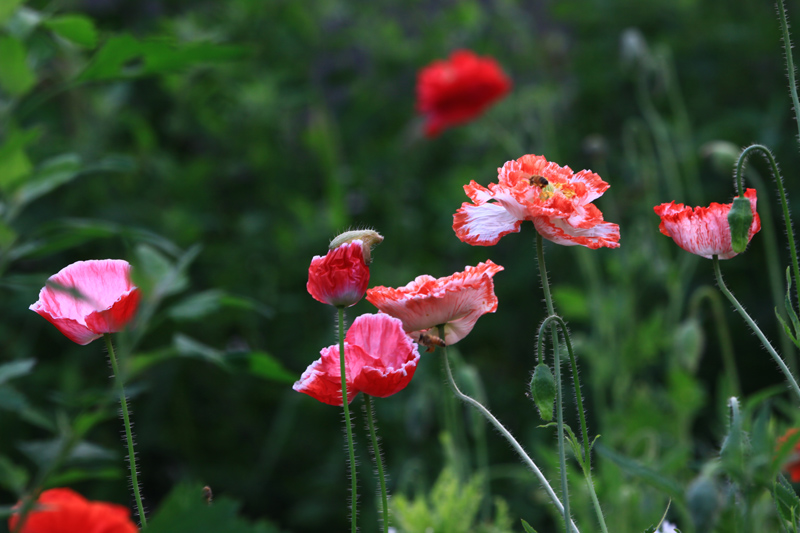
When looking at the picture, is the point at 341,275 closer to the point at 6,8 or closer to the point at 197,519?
the point at 197,519

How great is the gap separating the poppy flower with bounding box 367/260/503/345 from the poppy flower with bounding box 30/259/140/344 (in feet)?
0.55

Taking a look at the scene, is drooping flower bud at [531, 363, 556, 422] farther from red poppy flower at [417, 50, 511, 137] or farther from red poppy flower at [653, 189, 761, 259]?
red poppy flower at [417, 50, 511, 137]

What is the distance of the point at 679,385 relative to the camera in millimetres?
1346

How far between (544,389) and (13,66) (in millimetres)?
618

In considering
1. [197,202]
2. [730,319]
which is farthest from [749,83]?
[197,202]

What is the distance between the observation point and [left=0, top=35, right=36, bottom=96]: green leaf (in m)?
0.73

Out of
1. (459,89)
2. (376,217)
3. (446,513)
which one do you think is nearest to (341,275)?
(446,513)

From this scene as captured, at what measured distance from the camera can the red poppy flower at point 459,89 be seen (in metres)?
1.93

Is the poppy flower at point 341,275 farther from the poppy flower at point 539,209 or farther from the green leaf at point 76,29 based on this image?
the green leaf at point 76,29

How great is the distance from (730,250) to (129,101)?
2.12 meters

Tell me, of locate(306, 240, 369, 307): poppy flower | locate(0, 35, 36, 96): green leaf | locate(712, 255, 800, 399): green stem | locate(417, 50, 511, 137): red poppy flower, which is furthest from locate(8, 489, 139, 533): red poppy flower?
locate(417, 50, 511, 137): red poppy flower

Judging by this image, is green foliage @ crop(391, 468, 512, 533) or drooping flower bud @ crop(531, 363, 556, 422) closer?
drooping flower bud @ crop(531, 363, 556, 422)

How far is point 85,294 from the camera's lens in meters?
0.47

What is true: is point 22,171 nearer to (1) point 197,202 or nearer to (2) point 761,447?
(2) point 761,447
